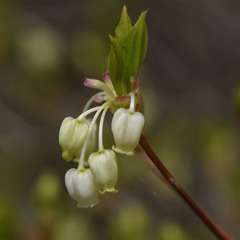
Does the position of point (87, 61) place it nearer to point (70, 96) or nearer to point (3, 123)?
point (70, 96)

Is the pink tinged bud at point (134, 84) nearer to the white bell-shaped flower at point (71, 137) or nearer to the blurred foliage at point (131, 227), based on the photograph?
the white bell-shaped flower at point (71, 137)

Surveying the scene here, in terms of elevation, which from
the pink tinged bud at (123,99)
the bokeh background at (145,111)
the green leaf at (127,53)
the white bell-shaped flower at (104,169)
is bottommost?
the bokeh background at (145,111)

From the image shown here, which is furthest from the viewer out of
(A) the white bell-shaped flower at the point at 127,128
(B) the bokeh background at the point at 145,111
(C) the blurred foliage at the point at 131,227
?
(B) the bokeh background at the point at 145,111

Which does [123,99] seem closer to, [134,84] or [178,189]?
[134,84]

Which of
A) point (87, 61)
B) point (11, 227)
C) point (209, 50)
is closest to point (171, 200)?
point (87, 61)

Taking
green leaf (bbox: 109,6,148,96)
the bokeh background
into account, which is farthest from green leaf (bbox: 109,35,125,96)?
the bokeh background

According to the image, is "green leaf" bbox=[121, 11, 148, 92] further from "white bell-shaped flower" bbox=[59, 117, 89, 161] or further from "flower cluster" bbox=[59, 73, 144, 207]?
"white bell-shaped flower" bbox=[59, 117, 89, 161]

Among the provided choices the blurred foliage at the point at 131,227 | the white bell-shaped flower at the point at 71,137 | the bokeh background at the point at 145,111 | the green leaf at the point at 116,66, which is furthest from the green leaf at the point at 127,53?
the blurred foliage at the point at 131,227
